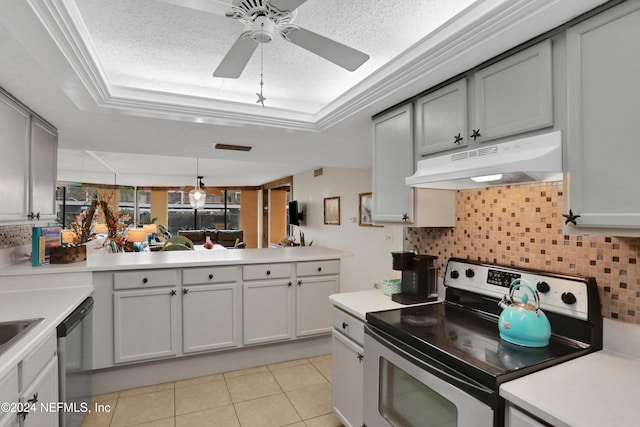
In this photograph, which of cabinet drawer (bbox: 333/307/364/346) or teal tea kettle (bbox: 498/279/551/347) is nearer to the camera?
teal tea kettle (bbox: 498/279/551/347)

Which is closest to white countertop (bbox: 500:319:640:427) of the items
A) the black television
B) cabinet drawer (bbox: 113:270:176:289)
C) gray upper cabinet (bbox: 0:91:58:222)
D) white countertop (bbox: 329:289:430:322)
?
white countertop (bbox: 329:289:430:322)

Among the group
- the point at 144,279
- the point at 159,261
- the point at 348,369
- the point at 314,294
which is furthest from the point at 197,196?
the point at 348,369

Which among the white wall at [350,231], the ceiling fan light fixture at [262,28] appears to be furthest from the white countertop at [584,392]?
the white wall at [350,231]

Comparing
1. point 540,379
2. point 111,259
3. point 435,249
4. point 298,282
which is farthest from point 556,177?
point 111,259

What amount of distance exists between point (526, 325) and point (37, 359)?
216 centimetres

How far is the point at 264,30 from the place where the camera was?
48.7 inches

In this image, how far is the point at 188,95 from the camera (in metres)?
2.26

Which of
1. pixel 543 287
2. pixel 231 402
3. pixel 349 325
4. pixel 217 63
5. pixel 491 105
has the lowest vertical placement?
pixel 231 402

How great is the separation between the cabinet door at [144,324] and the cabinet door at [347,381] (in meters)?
1.50

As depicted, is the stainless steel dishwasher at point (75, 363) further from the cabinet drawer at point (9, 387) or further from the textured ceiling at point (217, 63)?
the textured ceiling at point (217, 63)

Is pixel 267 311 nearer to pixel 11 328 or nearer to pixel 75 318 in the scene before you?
pixel 75 318

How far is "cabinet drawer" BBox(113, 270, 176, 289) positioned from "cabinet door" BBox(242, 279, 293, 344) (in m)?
0.65

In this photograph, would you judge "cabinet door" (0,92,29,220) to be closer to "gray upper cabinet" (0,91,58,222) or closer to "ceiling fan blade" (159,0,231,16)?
"gray upper cabinet" (0,91,58,222)

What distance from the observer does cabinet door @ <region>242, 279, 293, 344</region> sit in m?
3.09
